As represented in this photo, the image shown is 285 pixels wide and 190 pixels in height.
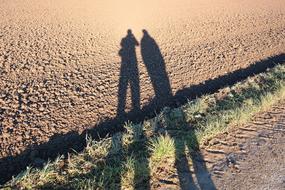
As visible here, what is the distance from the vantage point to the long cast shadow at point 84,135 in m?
6.07

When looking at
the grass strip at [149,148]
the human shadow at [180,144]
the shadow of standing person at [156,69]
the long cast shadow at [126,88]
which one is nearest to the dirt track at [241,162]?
the human shadow at [180,144]

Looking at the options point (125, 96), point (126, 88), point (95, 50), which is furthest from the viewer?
point (95, 50)

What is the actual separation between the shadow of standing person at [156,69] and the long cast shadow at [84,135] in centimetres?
22

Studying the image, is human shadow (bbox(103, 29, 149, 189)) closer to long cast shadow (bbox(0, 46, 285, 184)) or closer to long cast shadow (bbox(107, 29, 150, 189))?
long cast shadow (bbox(107, 29, 150, 189))

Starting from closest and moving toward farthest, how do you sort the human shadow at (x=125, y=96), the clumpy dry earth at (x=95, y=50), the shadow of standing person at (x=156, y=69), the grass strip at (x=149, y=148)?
the grass strip at (x=149, y=148), the human shadow at (x=125, y=96), the clumpy dry earth at (x=95, y=50), the shadow of standing person at (x=156, y=69)

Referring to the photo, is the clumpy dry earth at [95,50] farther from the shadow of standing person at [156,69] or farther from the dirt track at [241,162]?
the dirt track at [241,162]

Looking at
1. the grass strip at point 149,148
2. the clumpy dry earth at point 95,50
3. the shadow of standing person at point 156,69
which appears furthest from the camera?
the shadow of standing person at point 156,69

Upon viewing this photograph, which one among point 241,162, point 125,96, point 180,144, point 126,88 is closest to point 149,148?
point 180,144

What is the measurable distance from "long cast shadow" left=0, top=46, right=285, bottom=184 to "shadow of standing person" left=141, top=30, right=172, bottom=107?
8.6 inches

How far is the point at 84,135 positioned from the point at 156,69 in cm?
322

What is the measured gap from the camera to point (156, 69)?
374 inches

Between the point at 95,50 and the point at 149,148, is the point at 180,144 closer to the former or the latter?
the point at 149,148

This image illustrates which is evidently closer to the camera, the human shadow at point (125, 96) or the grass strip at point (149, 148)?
the grass strip at point (149, 148)

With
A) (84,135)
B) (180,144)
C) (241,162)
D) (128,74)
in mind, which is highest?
(128,74)
